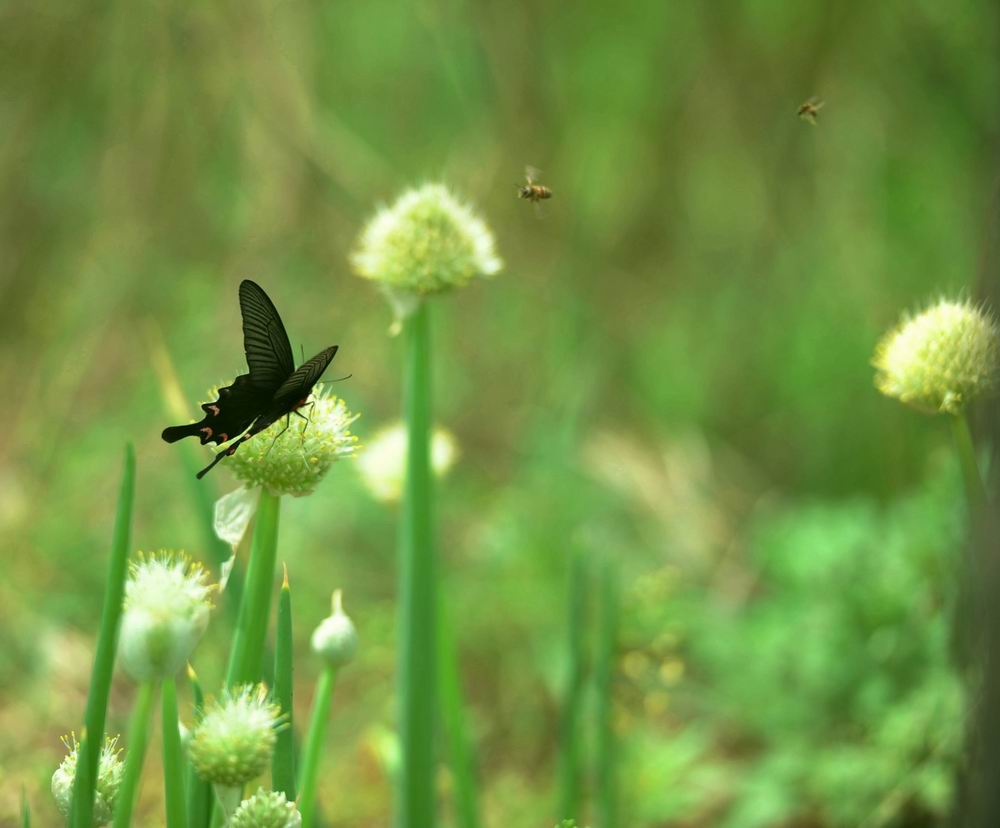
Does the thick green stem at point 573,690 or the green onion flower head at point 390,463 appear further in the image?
the green onion flower head at point 390,463

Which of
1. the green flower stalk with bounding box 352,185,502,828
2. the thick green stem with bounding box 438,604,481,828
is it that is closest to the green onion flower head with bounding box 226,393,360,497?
the green flower stalk with bounding box 352,185,502,828

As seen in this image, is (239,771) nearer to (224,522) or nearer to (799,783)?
(224,522)

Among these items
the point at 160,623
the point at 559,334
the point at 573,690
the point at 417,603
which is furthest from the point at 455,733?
the point at 559,334

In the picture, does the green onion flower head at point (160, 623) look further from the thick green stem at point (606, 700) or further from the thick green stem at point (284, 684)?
the thick green stem at point (606, 700)

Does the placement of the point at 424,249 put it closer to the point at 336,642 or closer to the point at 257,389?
the point at 257,389

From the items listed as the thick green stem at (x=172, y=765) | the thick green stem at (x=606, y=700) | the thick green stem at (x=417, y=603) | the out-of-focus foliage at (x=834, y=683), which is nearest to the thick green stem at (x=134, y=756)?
the thick green stem at (x=172, y=765)

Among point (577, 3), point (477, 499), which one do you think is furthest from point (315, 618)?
point (577, 3)
